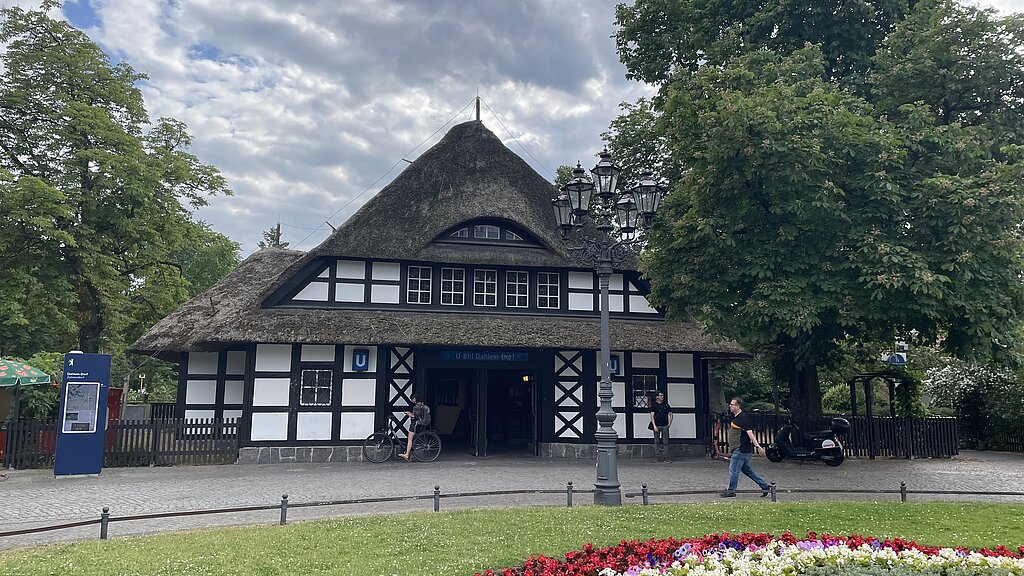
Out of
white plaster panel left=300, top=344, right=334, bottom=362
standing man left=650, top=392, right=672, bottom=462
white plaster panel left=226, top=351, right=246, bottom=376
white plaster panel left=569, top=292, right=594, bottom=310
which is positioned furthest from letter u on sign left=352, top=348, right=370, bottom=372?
standing man left=650, top=392, right=672, bottom=462

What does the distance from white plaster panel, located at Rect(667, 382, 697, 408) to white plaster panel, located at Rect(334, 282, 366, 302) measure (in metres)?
9.53

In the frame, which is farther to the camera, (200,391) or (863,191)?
(200,391)

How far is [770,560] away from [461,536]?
3.62m

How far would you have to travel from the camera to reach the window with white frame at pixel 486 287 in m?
19.8

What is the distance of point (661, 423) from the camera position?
18.1 m

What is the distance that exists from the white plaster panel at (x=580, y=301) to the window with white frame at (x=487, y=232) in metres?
2.89

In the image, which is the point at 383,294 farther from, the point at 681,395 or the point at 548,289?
the point at 681,395

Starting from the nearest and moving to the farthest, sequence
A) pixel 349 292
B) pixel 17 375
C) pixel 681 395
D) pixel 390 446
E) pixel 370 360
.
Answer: pixel 17 375, pixel 390 446, pixel 370 360, pixel 349 292, pixel 681 395

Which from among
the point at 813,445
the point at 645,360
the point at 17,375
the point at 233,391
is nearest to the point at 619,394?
the point at 645,360

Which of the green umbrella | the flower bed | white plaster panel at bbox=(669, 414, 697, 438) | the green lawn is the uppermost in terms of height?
the green umbrella

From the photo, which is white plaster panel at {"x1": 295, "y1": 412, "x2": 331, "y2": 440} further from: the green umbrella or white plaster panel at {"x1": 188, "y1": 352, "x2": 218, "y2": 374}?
the green umbrella

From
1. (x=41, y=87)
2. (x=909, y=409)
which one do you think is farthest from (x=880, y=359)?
(x=41, y=87)

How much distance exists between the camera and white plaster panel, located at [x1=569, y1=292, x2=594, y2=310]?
2022 cm

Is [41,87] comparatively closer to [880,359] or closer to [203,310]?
[203,310]
